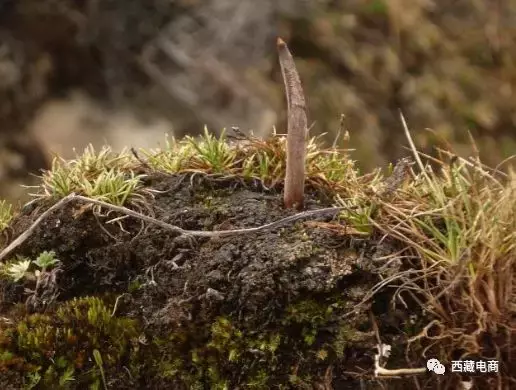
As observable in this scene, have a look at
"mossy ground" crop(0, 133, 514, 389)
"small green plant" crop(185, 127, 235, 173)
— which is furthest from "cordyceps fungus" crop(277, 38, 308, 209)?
"small green plant" crop(185, 127, 235, 173)

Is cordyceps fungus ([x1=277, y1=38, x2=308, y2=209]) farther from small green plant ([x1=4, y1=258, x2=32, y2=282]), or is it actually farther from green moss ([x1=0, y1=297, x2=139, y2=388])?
small green plant ([x1=4, y1=258, x2=32, y2=282])

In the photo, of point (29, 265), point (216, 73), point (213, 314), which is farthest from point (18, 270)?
point (216, 73)

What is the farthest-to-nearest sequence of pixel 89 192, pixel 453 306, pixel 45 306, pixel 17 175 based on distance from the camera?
pixel 17 175
pixel 89 192
pixel 45 306
pixel 453 306

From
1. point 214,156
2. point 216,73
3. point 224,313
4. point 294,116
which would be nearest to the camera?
point 224,313

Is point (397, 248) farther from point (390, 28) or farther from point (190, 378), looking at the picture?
point (390, 28)

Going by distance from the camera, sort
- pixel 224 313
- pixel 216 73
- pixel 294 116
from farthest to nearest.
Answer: pixel 216 73 → pixel 294 116 → pixel 224 313

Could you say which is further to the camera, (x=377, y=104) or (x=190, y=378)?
(x=377, y=104)

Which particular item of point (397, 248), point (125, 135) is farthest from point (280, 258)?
point (125, 135)

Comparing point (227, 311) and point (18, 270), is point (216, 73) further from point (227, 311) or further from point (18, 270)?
point (227, 311)
